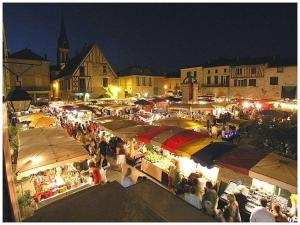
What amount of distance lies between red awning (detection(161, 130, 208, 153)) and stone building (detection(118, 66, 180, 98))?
2756 cm

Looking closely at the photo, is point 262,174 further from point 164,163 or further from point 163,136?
point 164,163

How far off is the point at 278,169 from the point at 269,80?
103 ft

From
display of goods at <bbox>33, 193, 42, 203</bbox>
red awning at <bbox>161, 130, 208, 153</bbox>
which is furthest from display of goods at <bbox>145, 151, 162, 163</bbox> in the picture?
display of goods at <bbox>33, 193, 42, 203</bbox>

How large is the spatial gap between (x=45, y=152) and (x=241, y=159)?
6166 millimetres

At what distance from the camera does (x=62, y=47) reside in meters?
50.9

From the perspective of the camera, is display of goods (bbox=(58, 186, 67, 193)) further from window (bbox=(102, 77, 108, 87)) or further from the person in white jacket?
window (bbox=(102, 77, 108, 87))

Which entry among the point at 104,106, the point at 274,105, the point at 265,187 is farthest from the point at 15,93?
the point at 274,105

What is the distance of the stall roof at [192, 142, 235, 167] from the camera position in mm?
6883

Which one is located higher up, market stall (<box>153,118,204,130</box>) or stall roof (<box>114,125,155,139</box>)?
market stall (<box>153,118,204,130</box>)

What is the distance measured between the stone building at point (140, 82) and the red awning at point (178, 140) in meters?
27.6

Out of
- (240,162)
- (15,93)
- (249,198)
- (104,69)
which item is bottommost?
(249,198)

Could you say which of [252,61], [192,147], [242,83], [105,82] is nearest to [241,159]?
[192,147]

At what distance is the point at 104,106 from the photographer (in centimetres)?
2048

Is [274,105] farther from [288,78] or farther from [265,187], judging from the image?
[265,187]
